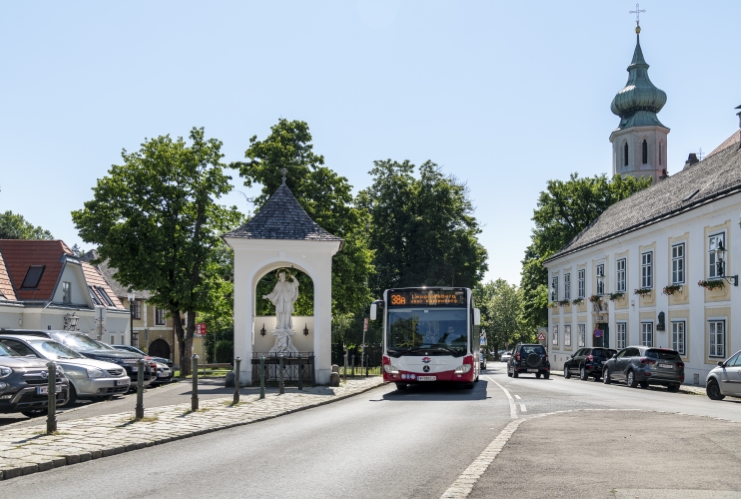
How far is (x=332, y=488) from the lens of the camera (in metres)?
7.91

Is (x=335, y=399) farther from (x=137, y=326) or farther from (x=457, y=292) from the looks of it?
(x=137, y=326)

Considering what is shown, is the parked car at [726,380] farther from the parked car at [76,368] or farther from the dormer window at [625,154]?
the dormer window at [625,154]

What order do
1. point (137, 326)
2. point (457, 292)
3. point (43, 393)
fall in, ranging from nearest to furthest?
point (43, 393), point (457, 292), point (137, 326)

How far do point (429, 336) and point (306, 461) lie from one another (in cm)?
1354

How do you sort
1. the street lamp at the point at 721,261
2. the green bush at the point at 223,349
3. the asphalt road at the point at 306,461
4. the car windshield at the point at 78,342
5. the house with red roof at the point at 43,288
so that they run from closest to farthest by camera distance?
1. the asphalt road at the point at 306,461
2. the car windshield at the point at 78,342
3. the street lamp at the point at 721,261
4. the house with red roof at the point at 43,288
5. the green bush at the point at 223,349

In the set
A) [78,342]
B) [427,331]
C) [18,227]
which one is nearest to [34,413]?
[78,342]

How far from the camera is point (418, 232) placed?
56281mm

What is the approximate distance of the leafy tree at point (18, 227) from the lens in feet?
252

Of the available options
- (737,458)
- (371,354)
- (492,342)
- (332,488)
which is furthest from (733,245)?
(492,342)

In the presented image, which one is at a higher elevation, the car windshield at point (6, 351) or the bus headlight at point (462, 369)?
the car windshield at point (6, 351)

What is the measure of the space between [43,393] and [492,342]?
119 m

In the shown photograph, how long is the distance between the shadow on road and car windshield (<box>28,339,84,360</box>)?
25.9 feet

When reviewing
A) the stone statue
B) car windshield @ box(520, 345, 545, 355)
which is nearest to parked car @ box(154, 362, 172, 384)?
the stone statue

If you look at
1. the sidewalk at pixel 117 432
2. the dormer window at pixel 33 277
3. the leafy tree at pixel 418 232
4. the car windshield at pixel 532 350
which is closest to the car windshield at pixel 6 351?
the sidewalk at pixel 117 432
